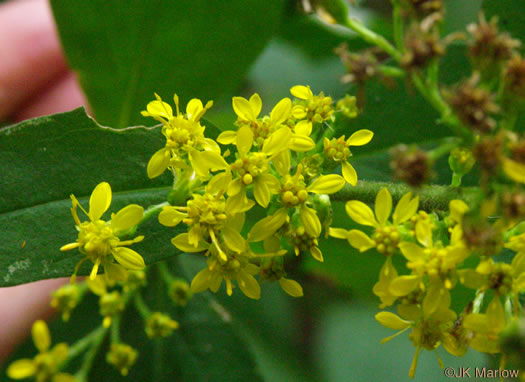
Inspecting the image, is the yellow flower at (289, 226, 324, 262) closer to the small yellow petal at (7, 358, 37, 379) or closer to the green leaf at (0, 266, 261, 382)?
the small yellow petal at (7, 358, 37, 379)

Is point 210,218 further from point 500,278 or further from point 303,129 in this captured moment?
point 500,278

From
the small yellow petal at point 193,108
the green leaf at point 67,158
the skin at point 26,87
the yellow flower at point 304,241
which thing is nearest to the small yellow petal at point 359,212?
the yellow flower at point 304,241

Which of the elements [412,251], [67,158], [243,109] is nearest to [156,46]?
[67,158]

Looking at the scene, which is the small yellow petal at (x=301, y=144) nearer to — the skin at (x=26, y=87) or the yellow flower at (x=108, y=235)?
the yellow flower at (x=108, y=235)

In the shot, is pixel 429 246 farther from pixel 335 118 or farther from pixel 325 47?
pixel 325 47

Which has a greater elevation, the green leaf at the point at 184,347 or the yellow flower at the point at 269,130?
the yellow flower at the point at 269,130
